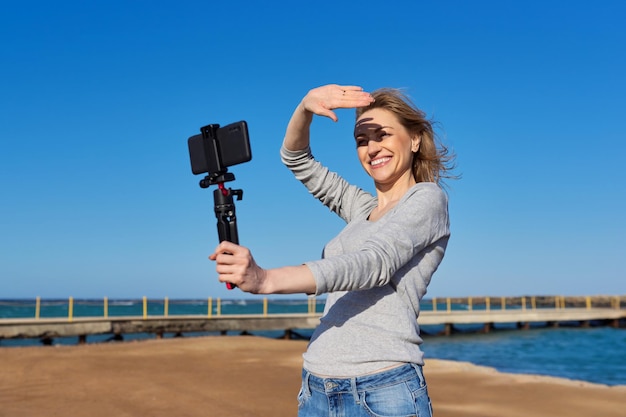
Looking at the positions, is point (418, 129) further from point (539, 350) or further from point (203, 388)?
point (539, 350)

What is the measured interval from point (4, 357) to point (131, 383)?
5.05 metres

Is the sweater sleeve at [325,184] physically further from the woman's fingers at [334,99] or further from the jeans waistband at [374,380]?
the jeans waistband at [374,380]

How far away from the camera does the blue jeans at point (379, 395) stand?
1.67m

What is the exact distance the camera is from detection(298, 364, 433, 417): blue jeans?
167cm

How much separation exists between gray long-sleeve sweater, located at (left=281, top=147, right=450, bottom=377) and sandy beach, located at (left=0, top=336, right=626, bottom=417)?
6.10m

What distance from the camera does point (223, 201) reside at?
1566 millimetres

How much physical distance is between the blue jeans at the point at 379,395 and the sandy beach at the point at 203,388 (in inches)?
240

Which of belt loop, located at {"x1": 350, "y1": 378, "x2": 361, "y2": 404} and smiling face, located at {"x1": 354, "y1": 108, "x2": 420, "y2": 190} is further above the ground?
smiling face, located at {"x1": 354, "y1": 108, "x2": 420, "y2": 190}

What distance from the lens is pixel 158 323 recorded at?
854 inches

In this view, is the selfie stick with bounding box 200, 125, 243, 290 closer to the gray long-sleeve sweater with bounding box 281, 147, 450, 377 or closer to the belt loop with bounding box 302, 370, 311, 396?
the gray long-sleeve sweater with bounding box 281, 147, 450, 377

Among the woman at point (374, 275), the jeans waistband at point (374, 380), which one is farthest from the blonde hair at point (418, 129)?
the jeans waistband at point (374, 380)

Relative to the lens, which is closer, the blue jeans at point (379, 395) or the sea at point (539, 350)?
the blue jeans at point (379, 395)

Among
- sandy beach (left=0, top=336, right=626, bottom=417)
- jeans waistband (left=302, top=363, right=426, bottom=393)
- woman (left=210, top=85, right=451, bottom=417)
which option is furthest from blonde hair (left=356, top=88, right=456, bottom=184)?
sandy beach (left=0, top=336, right=626, bottom=417)

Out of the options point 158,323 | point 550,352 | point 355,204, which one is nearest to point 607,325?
point 550,352
